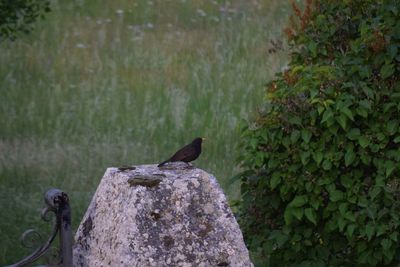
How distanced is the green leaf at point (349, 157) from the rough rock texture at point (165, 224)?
4.48 feet

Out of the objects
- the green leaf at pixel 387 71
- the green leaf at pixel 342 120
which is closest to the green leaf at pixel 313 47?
the green leaf at pixel 387 71

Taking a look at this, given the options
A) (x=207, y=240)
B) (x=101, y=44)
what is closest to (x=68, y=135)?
(x=101, y=44)

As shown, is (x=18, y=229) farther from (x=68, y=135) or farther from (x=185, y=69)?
(x=185, y=69)

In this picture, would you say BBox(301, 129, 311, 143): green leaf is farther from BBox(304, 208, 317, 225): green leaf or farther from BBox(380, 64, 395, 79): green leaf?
BBox(380, 64, 395, 79): green leaf

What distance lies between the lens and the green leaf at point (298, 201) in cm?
642

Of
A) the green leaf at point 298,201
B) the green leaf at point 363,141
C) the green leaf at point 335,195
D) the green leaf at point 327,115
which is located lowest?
the green leaf at point 298,201

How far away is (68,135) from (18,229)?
274cm

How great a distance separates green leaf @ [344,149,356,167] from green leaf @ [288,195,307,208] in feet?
1.10

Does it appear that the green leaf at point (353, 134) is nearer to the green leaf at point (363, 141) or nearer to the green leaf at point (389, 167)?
the green leaf at point (363, 141)

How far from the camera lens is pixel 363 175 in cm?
650

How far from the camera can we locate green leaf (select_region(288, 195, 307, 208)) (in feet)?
21.1

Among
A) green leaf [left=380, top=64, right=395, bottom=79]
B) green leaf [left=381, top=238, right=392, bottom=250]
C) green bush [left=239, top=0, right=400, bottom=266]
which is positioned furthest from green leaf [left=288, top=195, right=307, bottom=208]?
green leaf [left=380, top=64, right=395, bottom=79]

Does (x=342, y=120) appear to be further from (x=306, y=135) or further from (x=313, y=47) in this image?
(x=313, y=47)

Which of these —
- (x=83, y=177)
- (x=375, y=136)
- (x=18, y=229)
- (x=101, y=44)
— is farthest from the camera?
(x=101, y=44)
